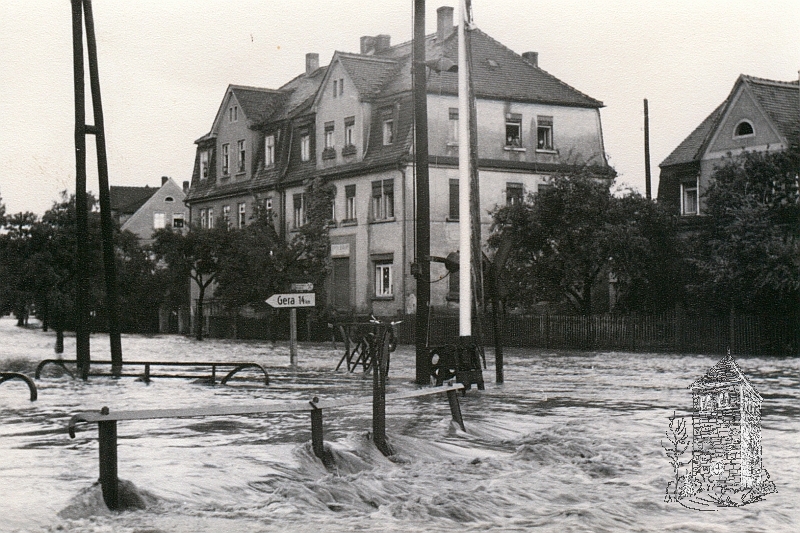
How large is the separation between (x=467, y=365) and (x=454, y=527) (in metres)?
11.2

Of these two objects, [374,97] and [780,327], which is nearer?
[780,327]

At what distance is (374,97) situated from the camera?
5134 cm

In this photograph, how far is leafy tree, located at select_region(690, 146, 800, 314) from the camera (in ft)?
106

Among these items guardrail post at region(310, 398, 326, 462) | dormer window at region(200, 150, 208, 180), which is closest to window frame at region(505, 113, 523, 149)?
dormer window at region(200, 150, 208, 180)

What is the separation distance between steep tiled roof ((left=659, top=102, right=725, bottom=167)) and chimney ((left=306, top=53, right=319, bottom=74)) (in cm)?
2356

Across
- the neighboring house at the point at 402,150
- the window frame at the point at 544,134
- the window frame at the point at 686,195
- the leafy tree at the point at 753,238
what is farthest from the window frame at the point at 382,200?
the leafy tree at the point at 753,238

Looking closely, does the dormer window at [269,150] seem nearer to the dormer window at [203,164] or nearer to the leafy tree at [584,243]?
the dormer window at [203,164]

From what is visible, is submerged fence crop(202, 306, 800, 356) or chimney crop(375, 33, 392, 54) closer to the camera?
submerged fence crop(202, 306, 800, 356)

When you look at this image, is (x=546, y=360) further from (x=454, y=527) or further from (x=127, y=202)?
(x=127, y=202)

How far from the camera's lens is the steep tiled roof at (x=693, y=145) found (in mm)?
45938

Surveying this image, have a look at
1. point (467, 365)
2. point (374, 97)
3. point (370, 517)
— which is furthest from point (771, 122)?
point (370, 517)

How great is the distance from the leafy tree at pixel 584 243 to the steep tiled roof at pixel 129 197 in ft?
206

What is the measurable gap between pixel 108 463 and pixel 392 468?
296cm

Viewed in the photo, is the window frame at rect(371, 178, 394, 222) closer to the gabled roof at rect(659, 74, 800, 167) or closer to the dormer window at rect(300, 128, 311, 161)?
the dormer window at rect(300, 128, 311, 161)
